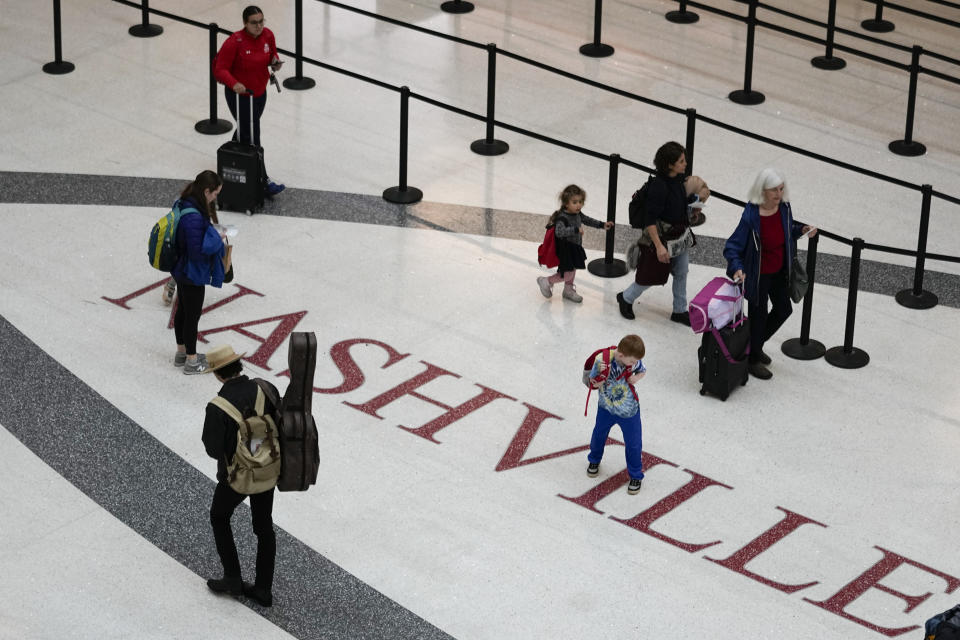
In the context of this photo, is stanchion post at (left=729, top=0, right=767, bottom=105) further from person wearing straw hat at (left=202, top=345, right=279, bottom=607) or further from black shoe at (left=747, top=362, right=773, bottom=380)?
person wearing straw hat at (left=202, top=345, right=279, bottom=607)

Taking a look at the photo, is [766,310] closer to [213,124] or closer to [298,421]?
[298,421]

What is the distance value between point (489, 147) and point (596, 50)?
2.35 m

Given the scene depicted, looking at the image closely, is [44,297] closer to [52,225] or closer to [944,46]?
[52,225]

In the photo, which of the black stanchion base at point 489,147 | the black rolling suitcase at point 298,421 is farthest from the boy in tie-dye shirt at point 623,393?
the black stanchion base at point 489,147

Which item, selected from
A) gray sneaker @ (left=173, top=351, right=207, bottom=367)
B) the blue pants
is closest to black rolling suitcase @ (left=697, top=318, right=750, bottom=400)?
the blue pants

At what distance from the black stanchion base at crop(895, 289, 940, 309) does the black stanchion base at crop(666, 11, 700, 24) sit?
543cm

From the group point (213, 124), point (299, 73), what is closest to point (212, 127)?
point (213, 124)

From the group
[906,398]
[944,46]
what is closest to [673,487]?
[906,398]

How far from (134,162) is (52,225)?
1.23 meters

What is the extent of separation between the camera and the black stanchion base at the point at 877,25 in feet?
51.0

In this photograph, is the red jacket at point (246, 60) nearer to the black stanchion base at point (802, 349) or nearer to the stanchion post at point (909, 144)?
the black stanchion base at point (802, 349)

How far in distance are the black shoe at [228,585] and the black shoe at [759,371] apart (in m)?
3.67

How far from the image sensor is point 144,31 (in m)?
15.4

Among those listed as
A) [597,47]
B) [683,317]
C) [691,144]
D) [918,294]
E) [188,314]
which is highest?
[691,144]
